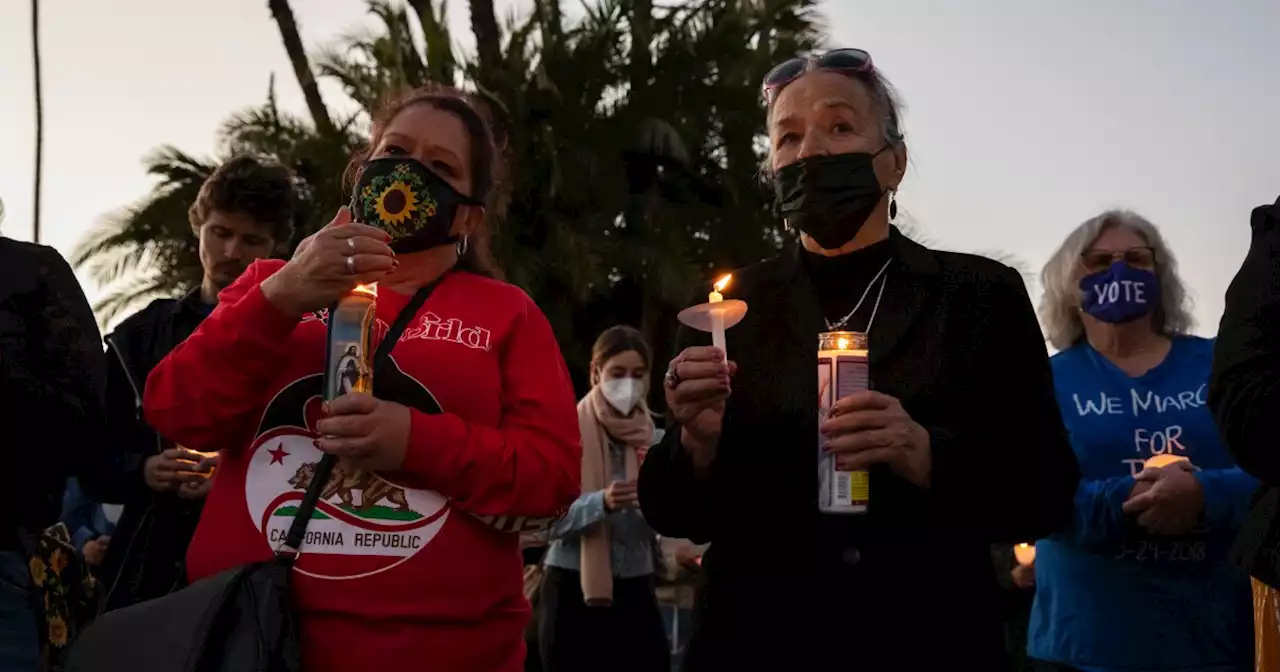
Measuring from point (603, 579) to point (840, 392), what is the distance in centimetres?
380

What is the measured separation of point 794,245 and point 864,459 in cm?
82

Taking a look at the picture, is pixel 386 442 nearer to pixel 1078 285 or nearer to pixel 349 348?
pixel 349 348

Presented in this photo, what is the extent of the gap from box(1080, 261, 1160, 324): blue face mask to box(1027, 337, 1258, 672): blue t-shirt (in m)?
0.16

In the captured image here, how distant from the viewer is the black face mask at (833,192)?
2.41m

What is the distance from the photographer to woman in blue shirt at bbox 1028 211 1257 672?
353 cm

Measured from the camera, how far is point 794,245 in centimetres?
265

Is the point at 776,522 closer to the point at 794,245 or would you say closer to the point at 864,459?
the point at 864,459

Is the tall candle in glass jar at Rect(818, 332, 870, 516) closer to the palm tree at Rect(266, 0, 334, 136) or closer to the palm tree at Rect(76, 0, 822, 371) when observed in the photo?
the palm tree at Rect(76, 0, 822, 371)

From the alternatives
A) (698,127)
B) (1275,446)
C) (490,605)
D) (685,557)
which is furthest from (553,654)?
(698,127)

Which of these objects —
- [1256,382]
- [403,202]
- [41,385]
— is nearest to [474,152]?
[403,202]

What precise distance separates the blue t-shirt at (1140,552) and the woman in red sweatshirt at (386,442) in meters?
2.05

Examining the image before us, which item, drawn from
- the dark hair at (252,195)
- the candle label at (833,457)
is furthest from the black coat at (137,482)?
the candle label at (833,457)

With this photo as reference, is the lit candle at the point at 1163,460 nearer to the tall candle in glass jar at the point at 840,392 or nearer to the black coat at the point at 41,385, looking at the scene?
the tall candle in glass jar at the point at 840,392

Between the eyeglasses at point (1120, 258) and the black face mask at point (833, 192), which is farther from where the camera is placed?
the eyeglasses at point (1120, 258)
